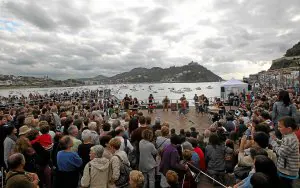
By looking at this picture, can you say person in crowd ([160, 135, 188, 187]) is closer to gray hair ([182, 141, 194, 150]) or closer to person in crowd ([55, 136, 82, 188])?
gray hair ([182, 141, 194, 150])

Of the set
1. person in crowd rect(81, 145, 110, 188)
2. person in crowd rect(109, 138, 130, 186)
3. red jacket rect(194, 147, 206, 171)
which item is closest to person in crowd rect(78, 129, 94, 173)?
person in crowd rect(109, 138, 130, 186)

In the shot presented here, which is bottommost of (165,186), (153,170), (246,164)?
(165,186)

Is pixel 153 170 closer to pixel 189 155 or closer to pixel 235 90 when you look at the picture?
pixel 189 155

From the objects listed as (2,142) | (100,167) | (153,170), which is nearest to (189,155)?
(153,170)

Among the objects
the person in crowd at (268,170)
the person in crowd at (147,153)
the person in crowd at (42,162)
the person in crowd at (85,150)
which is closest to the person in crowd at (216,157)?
the person in crowd at (147,153)

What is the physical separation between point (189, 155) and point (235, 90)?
61.7 ft

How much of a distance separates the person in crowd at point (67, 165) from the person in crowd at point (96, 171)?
489 mm

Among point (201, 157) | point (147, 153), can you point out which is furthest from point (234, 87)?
point (147, 153)

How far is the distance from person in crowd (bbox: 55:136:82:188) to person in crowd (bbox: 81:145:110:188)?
0.49 meters

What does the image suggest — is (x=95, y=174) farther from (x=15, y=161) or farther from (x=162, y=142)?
(x=162, y=142)

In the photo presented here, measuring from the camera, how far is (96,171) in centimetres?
389

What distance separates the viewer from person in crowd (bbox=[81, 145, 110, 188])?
387 cm

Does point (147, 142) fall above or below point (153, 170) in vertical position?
above

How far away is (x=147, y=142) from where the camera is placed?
4.62 meters
